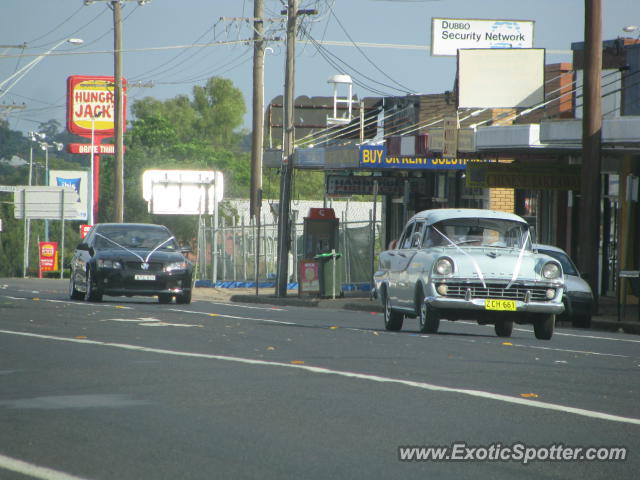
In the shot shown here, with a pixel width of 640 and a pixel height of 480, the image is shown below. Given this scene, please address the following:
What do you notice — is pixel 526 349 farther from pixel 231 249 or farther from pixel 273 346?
pixel 231 249

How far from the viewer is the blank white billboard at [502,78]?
105 ft

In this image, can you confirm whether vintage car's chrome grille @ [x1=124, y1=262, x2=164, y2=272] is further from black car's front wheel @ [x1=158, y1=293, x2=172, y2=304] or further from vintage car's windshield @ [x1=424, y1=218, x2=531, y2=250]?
vintage car's windshield @ [x1=424, y1=218, x2=531, y2=250]

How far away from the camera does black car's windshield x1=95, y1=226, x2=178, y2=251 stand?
25672mm

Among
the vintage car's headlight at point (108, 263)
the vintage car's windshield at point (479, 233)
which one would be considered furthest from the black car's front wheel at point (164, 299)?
the vintage car's windshield at point (479, 233)

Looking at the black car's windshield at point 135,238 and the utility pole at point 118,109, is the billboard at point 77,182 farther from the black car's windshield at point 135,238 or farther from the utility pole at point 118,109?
the black car's windshield at point 135,238

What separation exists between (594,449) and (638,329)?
14613 mm

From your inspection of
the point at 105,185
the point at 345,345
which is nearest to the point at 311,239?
the point at 345,345

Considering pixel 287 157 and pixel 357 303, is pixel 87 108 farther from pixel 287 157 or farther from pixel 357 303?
pixel 357 303

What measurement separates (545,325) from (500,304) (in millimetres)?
911

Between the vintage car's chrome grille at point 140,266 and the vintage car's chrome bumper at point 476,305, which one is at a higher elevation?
the vintage car's chrome grille at point 140,266

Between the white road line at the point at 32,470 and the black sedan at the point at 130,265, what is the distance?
57.6 feet

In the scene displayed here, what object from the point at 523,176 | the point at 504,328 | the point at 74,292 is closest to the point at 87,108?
the point at 523,176

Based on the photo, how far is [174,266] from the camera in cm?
2508

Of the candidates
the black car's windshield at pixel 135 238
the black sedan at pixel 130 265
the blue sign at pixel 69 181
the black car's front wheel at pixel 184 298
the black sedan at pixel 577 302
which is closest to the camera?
the black sedan at pixel 577 302
